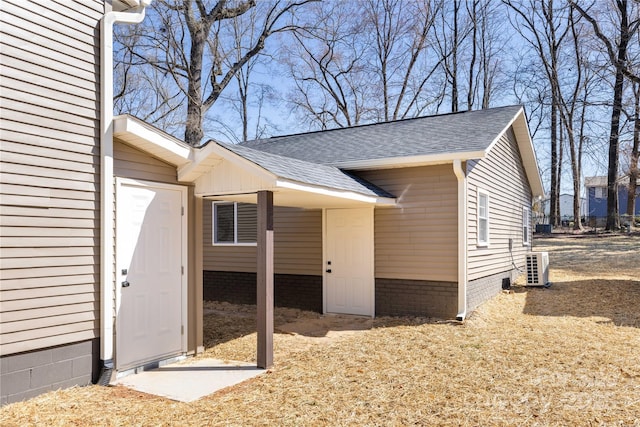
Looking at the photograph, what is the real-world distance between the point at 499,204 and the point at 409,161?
3.60 metres

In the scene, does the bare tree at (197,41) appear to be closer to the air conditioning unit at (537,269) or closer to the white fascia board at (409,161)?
the white fascia board at (409,161)

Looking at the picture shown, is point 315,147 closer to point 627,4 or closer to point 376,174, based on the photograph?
point 376,174

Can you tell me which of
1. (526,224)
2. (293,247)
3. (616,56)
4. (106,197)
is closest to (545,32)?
(616,56)

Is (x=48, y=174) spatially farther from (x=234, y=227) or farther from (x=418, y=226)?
(x=234, y=227)

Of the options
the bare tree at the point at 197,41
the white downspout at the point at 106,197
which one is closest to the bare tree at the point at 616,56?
the bare tree at the point at 197,41

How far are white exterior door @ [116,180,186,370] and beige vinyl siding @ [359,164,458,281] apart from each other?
4072 mm

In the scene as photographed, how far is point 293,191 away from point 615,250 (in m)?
17.6

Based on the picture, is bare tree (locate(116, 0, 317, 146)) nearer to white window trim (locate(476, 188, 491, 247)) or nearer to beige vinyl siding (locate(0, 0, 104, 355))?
white window trim (locate(476, 188, 491, 247))

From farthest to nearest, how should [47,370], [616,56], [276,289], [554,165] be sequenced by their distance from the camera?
[554,165] < [616,56] < [276,289] < [47,370]

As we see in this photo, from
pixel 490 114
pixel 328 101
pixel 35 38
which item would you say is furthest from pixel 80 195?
pixel 328 101

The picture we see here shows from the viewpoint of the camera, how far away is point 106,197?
4.76 metres

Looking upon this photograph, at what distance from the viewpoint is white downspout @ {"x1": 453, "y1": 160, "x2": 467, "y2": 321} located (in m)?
7.80

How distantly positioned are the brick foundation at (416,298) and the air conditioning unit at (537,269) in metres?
4.55

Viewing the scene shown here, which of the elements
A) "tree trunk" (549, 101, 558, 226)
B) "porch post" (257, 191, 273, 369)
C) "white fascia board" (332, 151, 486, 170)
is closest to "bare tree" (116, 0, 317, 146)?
"white fascia board" (332, 151, 486, 170)
